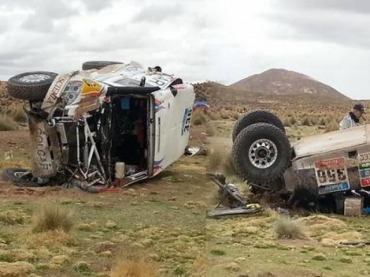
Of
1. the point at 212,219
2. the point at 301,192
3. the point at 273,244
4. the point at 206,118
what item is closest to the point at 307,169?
the point at 301,192

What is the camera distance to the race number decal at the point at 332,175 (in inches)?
496

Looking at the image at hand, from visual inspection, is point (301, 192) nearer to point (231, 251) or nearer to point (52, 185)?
point (231, 251)

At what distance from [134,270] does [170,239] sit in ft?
8.94

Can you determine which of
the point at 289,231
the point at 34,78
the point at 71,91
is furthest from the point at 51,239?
the point at 34,78

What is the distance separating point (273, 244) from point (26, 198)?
5954 mm

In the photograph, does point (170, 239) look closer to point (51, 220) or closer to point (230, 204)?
point (51, 220)

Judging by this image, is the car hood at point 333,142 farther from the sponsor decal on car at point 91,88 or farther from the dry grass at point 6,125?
the dry grass at point 6,125

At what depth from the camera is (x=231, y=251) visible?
9.97 meters

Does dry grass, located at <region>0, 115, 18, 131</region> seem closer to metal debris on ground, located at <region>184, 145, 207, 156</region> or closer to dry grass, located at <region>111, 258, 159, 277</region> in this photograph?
metal debris on ground, located at <region>184, 145, 207, 156</region>

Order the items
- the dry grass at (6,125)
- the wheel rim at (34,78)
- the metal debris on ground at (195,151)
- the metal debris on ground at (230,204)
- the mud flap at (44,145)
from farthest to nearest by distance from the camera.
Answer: the dry grass at (6,125)
the metal debris on ground at (195,151)
the wheel rim at (34,78)
the mud flap at (44,145)
the metal debris on ground at (230,204)

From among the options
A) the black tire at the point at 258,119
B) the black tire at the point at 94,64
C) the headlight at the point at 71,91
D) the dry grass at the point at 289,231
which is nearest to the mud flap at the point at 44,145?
the headlight at the point at 71,91

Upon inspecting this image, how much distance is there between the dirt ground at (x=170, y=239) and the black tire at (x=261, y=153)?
70cm

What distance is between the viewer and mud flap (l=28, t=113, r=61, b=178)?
52.5 ft

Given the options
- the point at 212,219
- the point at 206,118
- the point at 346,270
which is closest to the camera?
the point at 346,270
